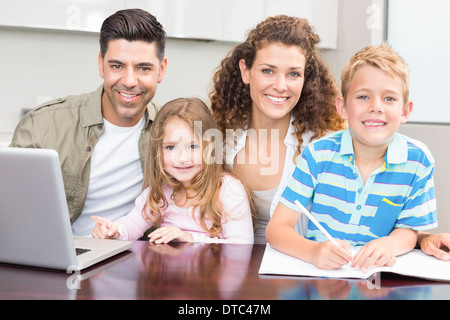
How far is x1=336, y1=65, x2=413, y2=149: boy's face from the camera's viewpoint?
122 cm

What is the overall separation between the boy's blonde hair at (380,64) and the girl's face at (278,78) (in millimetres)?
354

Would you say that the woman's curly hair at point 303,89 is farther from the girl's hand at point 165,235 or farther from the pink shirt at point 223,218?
the girl's hand at point 165,235

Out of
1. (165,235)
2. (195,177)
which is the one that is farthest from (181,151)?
(165,235)

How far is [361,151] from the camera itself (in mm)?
1302

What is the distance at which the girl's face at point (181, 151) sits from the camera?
1.52 m

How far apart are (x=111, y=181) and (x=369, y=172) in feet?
3.03

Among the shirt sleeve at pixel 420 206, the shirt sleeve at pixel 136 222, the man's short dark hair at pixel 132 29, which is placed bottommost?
the shirt sleeve at pixel 136 222

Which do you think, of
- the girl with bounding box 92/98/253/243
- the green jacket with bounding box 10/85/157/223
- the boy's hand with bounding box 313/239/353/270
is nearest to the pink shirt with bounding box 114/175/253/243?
the girl with bounding box 92/98/253/243

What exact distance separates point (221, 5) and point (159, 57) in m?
1.43

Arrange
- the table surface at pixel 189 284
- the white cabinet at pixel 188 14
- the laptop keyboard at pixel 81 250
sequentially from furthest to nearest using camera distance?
the white cabinet at pixel 188 14 → the laptop keyboard at pixel 81 250 → the table surface at pixel 189 284

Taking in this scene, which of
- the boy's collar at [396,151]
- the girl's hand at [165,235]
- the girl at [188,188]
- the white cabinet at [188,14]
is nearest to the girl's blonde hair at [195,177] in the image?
the girl at [188,188]

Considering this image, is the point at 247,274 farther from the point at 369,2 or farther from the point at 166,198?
the point at 369,2

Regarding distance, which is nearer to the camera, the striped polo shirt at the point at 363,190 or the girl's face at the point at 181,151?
the striped polo shirt at the point at 363,190
